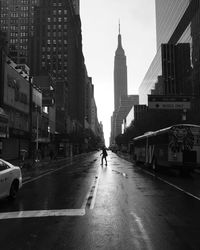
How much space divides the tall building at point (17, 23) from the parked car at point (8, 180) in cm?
15331

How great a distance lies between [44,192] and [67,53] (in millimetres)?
141520

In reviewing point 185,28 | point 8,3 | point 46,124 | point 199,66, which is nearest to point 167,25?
point 185,28

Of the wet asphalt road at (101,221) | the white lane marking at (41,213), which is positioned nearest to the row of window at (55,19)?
the wet asphalt road at (101,221)

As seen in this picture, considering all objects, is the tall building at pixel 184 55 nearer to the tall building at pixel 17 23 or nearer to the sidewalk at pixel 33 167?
the sidewalk at pixel 33 167

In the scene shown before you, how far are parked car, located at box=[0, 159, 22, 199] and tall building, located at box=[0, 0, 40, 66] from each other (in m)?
153

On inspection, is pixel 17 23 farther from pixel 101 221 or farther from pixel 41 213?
pixel 101 221

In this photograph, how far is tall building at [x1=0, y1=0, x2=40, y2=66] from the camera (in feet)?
536

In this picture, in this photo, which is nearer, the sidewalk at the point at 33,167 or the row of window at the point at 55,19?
the sidewalk at the point at 33,167

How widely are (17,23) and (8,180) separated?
169263mm

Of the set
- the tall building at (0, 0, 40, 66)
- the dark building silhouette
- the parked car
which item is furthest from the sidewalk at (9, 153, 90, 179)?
the tall building at (0, 0, 40, 66)

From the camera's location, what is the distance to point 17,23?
16800 centimetres

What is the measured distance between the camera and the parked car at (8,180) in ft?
34.7

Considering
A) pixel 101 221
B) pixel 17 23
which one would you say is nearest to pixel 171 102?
pixel 101 221

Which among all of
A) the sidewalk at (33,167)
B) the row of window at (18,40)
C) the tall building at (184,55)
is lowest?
the sidewalk at (33,167)
